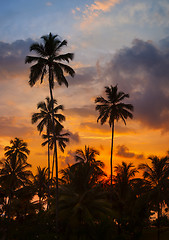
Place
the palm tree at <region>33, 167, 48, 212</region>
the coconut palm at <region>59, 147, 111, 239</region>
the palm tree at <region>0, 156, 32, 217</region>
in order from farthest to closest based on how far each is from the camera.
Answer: the palm tree at <region>33, 167, 48, 212</region> < the palm tree at <region>0, 156, 32, 217</region> < the coconut palm at <region>59, 147, 111, 239</region>

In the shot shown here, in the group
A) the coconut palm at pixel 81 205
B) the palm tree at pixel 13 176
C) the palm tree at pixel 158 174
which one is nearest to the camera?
the coconut palm at pixel 81 205

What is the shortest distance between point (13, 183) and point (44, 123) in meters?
12.6

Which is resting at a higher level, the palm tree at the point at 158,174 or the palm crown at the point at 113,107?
the palm crown at the point at 113,107

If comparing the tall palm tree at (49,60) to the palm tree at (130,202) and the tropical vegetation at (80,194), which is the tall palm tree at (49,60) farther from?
the palm tree at (130,202)

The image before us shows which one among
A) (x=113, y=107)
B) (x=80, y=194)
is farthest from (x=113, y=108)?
(x=80, y=194)

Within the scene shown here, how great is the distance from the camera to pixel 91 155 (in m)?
57.1

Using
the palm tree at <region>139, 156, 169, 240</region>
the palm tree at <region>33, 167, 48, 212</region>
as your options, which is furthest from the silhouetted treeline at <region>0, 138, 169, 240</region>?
the palm tree at <region>33, 167, 48, 212</region>

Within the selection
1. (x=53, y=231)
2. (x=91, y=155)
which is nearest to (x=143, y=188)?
(x=53, y=231)

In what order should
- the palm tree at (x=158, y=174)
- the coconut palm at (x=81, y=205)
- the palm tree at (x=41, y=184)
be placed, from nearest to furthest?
the coconut palm at (x=81, y=205), the palm tree at (x=158, y=174), the palm tree at (x=41, y=184)

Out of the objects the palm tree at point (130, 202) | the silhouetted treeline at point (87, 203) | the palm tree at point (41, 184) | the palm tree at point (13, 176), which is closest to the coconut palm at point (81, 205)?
the silhouetted treeline at point (87, 203)

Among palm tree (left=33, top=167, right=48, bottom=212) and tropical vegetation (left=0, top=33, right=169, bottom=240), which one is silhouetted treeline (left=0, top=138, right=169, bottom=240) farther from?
palm tree (left=33, top=167, right=48, bottom=212)

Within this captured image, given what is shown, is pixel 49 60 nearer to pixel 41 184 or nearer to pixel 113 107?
pixel 113 107

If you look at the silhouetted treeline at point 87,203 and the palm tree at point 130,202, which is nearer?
the silhouetted treeline at point 87,203

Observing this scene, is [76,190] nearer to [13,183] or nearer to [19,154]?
[13,183]
